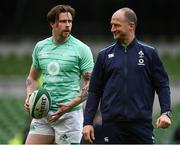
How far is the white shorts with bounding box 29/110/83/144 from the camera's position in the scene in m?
7.09

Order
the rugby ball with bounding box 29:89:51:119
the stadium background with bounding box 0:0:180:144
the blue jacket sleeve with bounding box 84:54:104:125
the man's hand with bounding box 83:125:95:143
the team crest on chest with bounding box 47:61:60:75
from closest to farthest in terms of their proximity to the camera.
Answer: the man's hand with bounding box 83:125:95:143, the blue jacket sleeve with bounding box 84:54:104:125, the rugby ball with bounding box 29:89:51:119, the team crest on chest with bounding box 47:61:60:75, the stadium background with bounding box 0:0:180:144

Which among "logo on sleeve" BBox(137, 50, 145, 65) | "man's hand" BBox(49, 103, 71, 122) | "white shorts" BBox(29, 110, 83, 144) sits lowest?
"white shorts" BBox(29, 110, 83, 144)

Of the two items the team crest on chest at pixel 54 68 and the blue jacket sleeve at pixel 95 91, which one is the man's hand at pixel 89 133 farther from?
the team crest on chest at pixel 54 68

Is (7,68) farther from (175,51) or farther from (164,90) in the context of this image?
(164,90)

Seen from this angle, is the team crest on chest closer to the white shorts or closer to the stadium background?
the white shorts

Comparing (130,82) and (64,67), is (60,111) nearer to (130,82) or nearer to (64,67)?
(64,67)

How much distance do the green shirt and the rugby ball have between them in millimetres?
127

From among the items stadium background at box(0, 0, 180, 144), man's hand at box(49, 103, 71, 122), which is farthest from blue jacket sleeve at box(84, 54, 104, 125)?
stadium background at box(0, 0, 180, 144)

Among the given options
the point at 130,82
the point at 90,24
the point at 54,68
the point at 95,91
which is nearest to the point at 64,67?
the point at 54,68

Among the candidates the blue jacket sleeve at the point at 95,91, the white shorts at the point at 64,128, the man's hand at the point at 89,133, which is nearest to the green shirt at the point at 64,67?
the white shorts at the point at 64,128

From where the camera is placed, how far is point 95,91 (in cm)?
628

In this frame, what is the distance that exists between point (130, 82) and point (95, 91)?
320 millimetres

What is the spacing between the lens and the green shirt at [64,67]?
7.03 meters

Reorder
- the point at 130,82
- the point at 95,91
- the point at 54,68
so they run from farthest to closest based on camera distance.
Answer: the point at 54,68 < the point at 95,91 < the point at 130,82
